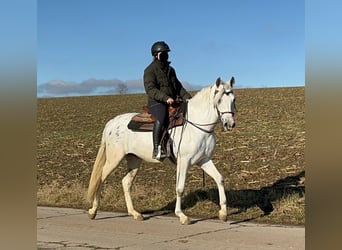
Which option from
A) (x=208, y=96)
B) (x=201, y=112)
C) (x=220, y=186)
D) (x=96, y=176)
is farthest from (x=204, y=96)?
(x=96, y=176)

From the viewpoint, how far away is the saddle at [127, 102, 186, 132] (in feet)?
24.9

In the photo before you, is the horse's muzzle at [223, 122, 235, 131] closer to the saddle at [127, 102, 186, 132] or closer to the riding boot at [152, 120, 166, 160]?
the saddle at [127, 102, 186, 132]

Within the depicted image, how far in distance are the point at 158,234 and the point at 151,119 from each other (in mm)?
1905

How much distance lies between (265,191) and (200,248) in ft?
11.7

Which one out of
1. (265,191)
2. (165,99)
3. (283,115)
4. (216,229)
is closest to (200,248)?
(216,229)

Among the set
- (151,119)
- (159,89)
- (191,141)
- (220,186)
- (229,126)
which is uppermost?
(159,89)

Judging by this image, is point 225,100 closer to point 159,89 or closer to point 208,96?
point 208,96

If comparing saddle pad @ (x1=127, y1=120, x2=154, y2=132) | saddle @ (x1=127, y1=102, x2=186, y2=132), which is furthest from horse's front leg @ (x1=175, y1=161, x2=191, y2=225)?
saddle pad @ (x1=127, y1=120, x2=154, y2=132)

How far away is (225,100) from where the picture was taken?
7.11 metres

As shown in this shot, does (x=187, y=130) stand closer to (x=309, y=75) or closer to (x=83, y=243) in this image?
(x=83, y=243)

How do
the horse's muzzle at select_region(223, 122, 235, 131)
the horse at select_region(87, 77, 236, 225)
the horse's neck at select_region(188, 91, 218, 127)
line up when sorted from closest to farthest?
1. the horse's muzzle at select_region(223, 122, 235, 131)
2. the horse at select_region(87, 77, 236, 225)
3. the horse's neck at select_region(188, 91, 218, 127)

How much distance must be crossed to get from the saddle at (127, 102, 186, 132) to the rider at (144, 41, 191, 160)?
0.08m
